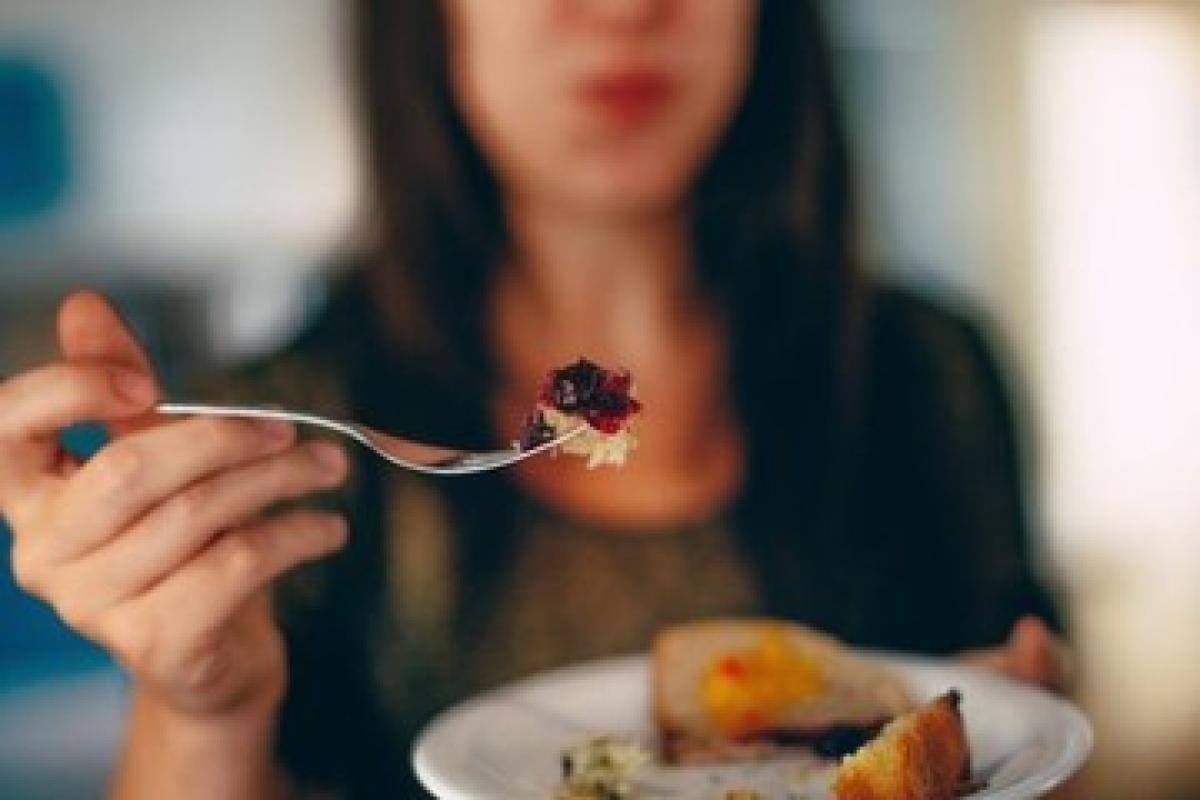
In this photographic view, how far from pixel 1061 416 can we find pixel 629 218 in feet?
1.05

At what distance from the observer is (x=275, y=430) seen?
0.44 metres

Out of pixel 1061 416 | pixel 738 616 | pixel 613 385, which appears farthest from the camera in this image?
pixel 1061 416

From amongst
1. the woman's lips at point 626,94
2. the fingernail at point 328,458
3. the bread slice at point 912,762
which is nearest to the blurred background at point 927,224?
the woman's lips at point 626,94

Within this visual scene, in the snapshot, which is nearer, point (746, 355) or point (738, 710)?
point (738, 710)

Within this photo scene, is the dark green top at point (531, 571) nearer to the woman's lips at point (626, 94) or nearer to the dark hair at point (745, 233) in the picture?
the dark hair at point (745, 233)

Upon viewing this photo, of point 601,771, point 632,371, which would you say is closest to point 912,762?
point 601,771

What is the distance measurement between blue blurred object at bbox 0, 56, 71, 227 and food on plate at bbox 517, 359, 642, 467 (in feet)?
1.55

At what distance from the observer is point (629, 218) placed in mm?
719

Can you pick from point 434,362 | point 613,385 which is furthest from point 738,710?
point 434,362

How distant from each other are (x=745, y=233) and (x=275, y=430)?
36cm

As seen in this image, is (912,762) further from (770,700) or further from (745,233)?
(745,233)

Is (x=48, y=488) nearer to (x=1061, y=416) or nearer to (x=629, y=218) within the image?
(x=629, y=218)

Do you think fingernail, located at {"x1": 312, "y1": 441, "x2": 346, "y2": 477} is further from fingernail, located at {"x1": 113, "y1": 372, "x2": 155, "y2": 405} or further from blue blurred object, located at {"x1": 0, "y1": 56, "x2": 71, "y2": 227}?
blue blurred object, located at {"x1": 0, "y1": 56, "x2": 71, "y2": 227}

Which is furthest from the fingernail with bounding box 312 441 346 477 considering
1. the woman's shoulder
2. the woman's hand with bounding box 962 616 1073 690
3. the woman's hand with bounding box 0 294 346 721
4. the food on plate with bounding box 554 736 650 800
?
the woman's shoulder
